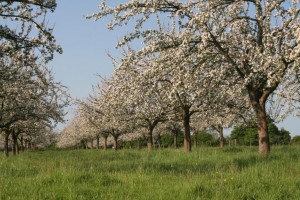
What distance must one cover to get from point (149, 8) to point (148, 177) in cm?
807

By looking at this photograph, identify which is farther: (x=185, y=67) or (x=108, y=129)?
(x=108, y=129)

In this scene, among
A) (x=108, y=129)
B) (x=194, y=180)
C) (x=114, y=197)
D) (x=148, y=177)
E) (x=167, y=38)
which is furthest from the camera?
(x=108, y=129)

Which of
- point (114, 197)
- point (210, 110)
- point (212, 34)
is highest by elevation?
point (212, 34)

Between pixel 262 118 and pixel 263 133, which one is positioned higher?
pixel 262 118

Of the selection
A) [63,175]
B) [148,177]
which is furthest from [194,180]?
[63,175]

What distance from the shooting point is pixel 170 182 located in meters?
10.5

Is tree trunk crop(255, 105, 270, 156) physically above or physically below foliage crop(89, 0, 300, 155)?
below

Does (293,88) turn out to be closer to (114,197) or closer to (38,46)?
(38,46)

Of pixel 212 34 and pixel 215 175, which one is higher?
pixel 212 34

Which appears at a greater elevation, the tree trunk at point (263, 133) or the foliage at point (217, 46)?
the foliage at point (217, 46)

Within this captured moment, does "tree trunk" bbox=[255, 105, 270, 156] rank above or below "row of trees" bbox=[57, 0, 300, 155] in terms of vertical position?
below

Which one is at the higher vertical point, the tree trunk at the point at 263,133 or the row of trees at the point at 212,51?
the row of trees at the point at 212,51

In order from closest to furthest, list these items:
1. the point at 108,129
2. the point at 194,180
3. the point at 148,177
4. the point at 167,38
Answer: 1. the point at 194,180
2. the point at 148,177
3. the point at 167,38
4. the point at 108,129

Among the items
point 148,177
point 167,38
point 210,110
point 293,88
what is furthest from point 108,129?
point 148,177
